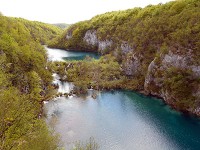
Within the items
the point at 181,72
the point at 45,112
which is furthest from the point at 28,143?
the point at 181,72

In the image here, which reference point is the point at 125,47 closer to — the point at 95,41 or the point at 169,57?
the point at 169,57

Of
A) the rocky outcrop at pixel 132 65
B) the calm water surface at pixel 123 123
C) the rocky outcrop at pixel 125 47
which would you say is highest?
the rocky outcrop at pixel 125 47

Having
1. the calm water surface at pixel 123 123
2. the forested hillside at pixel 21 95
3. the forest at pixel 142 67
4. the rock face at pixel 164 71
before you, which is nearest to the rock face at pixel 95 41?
the forest at pixel 142 67

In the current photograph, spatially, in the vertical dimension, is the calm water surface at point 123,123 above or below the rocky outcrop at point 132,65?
below

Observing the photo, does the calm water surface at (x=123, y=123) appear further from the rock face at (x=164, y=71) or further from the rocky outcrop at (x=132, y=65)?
the rocky outcrop at (x=132, y=65)

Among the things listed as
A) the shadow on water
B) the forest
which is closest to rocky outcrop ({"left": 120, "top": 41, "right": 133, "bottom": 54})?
the forest

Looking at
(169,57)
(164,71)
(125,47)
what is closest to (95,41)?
(125,47)
